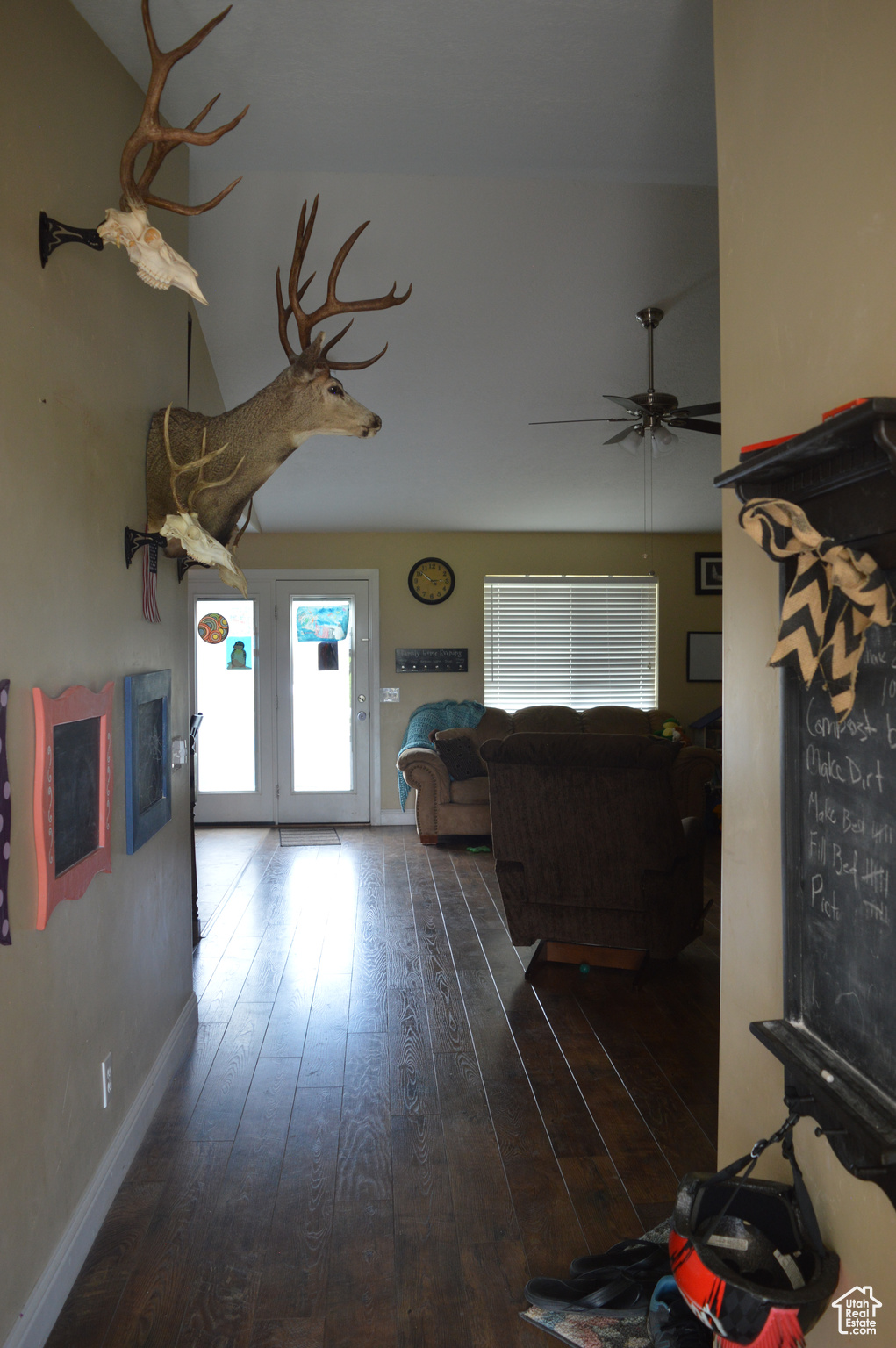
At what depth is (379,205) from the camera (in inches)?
142

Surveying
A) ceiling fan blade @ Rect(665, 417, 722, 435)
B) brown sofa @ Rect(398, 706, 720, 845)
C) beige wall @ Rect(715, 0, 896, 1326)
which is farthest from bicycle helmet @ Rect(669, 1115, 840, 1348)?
brown sofa @ Rect(398, 706, 720, 845)

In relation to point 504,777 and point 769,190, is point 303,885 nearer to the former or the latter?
point 504,777

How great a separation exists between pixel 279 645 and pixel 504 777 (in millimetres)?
Answer: 3857

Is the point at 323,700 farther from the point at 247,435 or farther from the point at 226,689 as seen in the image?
the point at 247,435

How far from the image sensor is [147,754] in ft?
8.56

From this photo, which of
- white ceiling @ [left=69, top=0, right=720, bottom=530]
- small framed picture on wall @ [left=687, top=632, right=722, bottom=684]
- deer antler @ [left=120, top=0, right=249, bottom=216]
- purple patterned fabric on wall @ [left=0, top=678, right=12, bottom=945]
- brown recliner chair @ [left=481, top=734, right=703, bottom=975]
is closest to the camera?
purple patterned fabric on wall @ [left=0, top=678, right=12, bottom=945]

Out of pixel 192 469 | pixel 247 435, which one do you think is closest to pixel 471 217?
pixel 247 435

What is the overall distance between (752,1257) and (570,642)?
5.96 metres

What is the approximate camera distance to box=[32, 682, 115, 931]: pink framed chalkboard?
1.71 metres

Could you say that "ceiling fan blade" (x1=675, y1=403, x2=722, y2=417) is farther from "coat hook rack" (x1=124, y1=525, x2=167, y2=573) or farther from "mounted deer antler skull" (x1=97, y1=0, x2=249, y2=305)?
"mounted deer antler skull" (x1=97, y1=0, x2=249, y2=305)

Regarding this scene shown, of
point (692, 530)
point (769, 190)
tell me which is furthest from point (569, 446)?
point (769, 190)

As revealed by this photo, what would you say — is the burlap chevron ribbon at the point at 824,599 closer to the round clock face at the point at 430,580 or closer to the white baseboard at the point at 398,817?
the round clock face at the point at 430,580

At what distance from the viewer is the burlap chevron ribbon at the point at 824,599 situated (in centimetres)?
111

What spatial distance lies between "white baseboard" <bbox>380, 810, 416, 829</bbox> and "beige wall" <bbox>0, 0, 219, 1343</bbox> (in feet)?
14.0
